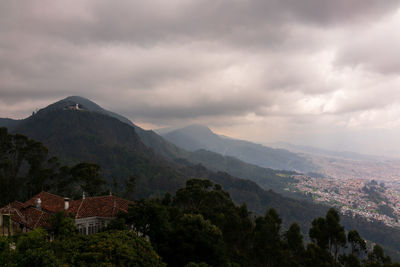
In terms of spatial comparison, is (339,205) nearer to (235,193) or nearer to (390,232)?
(390,232)

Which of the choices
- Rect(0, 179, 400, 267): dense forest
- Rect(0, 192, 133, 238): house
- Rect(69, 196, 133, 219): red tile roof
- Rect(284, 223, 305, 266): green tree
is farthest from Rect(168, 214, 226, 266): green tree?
Rect(284, 223, 305, 266): green tree

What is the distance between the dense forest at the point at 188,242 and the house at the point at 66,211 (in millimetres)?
3394

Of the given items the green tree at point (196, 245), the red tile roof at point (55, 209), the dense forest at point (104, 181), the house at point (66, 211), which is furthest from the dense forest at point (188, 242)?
the dense forest at point (104, 181)

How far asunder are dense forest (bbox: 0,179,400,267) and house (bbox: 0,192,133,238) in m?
3.39

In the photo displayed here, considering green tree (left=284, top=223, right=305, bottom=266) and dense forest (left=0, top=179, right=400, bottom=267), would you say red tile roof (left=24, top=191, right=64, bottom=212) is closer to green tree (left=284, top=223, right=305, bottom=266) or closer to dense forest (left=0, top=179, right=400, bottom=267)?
dense forest (left=0, top=179, right=400, bottom=267)

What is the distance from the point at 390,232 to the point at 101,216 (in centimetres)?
15276

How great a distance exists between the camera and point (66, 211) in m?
30.6

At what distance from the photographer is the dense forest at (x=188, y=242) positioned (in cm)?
1559

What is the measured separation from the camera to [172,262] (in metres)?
24.1

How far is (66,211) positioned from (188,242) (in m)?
16.3

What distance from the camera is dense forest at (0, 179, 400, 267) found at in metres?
15.6

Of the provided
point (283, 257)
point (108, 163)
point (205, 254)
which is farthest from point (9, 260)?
point (108, 163)

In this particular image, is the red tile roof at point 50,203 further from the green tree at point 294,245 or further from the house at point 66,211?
the green tree at point 294,245

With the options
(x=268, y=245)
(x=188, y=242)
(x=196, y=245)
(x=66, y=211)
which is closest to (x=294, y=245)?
(x=268, y=245)
